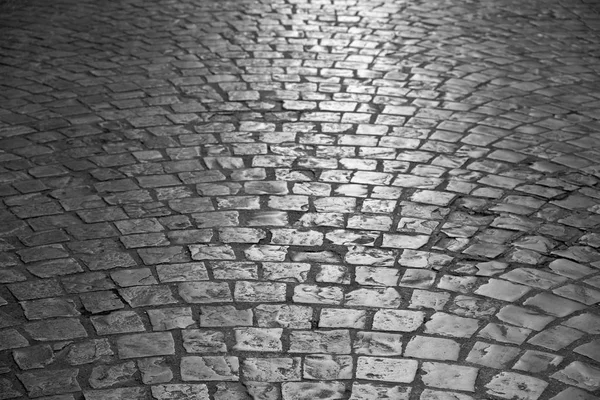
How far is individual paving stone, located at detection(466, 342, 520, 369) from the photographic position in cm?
390

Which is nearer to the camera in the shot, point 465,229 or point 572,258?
point 572,258

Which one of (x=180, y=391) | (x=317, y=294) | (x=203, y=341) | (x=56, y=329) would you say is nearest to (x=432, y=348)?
(x=317, y=294)

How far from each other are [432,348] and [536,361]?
458 millimetres

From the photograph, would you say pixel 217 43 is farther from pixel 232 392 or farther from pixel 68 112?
pixel 232 392

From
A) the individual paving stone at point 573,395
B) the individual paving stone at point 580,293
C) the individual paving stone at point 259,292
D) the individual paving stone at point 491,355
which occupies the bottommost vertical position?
the individual paving stone at point 259,292

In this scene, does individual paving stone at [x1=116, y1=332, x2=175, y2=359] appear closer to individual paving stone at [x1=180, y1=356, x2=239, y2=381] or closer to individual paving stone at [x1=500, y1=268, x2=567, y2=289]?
individual paving stone at [x1=180, y1=356, x2=239, y2=381]

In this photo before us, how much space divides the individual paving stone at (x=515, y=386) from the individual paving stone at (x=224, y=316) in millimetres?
1167

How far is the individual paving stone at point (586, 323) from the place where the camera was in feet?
13.6

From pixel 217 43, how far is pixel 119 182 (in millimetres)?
3091

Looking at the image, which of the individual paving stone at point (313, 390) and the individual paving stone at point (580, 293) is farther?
the individual paving stone at point (580, 293)

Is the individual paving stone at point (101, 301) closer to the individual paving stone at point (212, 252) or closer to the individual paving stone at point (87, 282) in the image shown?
the individual paving stone at point (87, 282)

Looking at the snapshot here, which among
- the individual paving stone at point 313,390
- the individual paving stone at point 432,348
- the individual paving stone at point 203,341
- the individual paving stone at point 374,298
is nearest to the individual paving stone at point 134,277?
the individual paving stone at point 203,341

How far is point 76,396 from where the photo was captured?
12.1 ft

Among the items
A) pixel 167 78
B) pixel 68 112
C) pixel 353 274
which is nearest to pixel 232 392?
pixel 353 274
